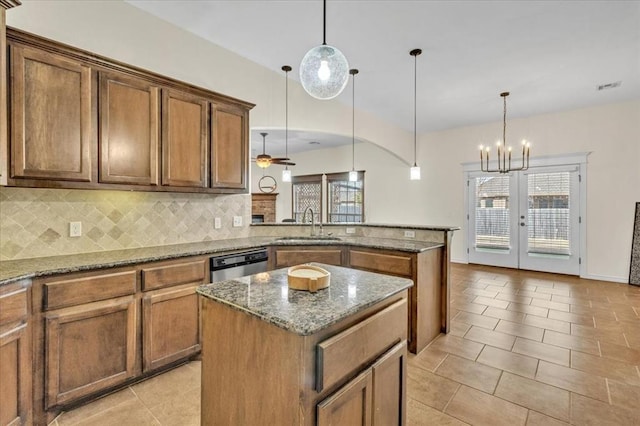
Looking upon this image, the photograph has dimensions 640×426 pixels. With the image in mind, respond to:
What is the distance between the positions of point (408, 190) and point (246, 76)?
193 inches

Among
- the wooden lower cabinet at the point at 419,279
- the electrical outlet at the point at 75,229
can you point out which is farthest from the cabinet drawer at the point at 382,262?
the electrical outlet at the point at 75,229

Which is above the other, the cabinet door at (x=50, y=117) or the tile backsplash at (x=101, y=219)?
the cabinet door at (x=50, y=117)

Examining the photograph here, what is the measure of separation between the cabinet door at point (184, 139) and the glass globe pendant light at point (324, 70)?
1402 millimetres

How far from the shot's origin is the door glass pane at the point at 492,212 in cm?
616

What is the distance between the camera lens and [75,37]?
241 cm

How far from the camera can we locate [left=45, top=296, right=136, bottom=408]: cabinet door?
5.97ft

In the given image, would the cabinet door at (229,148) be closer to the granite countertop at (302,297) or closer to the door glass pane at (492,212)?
the granite countertop at (302,297)

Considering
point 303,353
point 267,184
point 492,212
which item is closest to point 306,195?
point 267,184

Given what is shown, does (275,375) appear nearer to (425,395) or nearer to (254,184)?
(425,395)

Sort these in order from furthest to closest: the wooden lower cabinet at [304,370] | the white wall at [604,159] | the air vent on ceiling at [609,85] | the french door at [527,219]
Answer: the french door at [527,219] < the white wall at [604,159] < the air vent on ceiling at [609,85] < the wooden lower cabinet at [304,370]

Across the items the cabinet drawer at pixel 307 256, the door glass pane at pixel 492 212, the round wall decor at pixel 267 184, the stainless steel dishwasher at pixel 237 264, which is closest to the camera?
the stainless steel dishwasher at pixel 237 264

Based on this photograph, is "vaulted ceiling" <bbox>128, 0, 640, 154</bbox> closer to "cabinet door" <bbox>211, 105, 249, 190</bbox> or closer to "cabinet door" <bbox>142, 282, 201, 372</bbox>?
"cabinet door" <bbox>211, 105, 249, 190</bbox>

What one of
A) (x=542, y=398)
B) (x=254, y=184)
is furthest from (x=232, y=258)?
(x=254, y=184)

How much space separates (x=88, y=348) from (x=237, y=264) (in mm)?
1179
